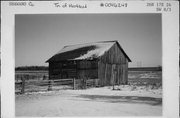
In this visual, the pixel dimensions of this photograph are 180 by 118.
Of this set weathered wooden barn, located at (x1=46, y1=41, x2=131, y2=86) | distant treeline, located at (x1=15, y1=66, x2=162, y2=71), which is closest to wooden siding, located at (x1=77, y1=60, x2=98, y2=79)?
weathered wooden barn, located at (x1=46, y1=41, x2=131, y2=86)

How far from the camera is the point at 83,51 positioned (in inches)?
164

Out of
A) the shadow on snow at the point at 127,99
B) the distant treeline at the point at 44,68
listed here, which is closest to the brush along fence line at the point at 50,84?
the distant treeline at the point at 44,68

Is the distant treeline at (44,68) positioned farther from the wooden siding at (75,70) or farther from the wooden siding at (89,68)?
the wooden siding at (89,68)

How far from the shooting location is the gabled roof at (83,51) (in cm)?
382

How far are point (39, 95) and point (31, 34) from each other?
1.01 meters

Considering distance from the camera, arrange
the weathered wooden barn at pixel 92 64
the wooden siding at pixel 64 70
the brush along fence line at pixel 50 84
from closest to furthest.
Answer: the weathered wooden barn at pixel 92 64
the brush along fence line at pixel 50 84
the wooden siding at pixel 64 70

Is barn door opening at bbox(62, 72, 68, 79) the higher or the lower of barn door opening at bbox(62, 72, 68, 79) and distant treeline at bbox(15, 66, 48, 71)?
the lower

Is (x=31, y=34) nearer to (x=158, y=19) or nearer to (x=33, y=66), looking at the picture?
(x=33, y=66)

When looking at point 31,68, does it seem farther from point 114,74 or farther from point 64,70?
point 114,74

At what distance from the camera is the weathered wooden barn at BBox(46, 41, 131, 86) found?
4.04 m

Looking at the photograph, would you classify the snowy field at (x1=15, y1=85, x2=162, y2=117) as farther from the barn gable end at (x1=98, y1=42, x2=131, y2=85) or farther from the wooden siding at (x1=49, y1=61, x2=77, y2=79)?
the wooden siding at (x1=49, y1=61, x2=77, y2=79)

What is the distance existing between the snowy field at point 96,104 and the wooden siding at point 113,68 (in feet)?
1.28

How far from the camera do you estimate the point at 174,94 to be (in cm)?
332

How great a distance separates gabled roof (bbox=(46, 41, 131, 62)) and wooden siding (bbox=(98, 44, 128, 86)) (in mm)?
124
